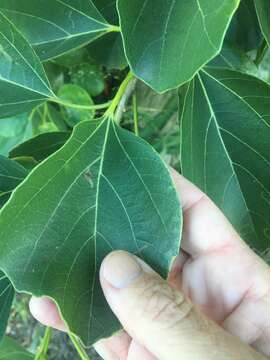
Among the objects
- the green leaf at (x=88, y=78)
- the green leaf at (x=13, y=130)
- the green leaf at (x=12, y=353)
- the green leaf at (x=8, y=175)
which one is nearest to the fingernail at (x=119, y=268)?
the green leaf at (x=8, y=175)

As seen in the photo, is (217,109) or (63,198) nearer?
(63,198)

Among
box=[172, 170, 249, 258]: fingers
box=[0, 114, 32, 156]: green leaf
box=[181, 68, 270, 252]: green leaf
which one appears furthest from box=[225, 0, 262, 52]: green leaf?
box=[0, 114, 32, 156]: green leaf

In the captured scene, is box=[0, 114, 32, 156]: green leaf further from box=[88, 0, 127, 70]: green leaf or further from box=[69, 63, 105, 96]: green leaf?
box=[88, 0, 127, 70]: green leaf

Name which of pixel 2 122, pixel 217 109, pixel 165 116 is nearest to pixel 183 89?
pixel 217 109

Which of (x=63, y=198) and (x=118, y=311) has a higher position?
(x=63, y=198)

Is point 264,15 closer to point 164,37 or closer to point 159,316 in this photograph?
point 164,37

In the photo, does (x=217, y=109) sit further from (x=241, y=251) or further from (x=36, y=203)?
(x=36, y=203)

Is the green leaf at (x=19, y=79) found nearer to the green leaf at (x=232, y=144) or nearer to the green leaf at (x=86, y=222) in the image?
the green leaf at (x=86, y=222)

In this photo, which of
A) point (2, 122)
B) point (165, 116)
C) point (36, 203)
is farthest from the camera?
point (165, 116)
